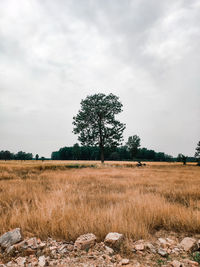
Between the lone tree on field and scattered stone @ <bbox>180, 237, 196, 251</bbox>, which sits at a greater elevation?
the lone tree on field

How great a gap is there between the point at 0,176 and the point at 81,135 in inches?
709

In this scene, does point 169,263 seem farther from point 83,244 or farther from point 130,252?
point 83,244

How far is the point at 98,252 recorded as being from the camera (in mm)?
1627

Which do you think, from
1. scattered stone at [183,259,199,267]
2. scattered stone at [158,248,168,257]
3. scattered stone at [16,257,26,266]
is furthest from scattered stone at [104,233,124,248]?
scattered stone at [16,257,26,266]

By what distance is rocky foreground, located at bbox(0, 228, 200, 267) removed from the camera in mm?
1474

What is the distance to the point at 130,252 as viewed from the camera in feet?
5.29

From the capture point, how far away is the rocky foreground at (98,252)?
147 cm

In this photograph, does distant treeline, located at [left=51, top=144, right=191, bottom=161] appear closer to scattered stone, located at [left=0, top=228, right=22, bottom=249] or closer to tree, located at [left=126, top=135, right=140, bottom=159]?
tree, located at [left=126, top=135, right=140, bottom=159]

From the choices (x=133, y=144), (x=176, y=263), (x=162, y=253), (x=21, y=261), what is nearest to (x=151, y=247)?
(x=162, y=253)

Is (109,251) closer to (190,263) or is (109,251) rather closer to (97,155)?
(190,263)

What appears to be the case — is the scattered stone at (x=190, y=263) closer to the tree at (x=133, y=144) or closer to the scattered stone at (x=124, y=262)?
the scattered stone at (x=124, y=262)

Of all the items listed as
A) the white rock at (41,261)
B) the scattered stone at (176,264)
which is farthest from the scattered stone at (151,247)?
the white rock at (41,261)

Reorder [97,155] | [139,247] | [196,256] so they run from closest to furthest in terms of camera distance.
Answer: [196,256], [139,247], [97,155]

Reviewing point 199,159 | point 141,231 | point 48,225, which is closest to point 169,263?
point 141,231
